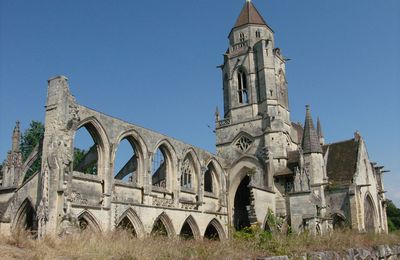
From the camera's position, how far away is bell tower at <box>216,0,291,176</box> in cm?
2648

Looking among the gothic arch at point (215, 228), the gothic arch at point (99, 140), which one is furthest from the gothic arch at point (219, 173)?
the gothic arch at point (99, 140)

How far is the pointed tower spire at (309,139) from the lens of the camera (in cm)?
2536

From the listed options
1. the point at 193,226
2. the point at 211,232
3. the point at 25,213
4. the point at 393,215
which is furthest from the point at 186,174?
the point at 393,215

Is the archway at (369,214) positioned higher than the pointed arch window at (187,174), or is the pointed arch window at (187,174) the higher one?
the pointed arch window at (187,174)

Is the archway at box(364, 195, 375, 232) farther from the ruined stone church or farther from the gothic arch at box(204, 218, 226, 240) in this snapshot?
the gothic arch at box(204, 218, 226, 240)

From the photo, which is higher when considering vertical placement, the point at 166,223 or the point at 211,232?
the point at 166,223

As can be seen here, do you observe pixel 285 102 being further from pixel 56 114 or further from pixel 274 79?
pixel 56 114

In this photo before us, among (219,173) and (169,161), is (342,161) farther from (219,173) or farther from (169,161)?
(169,161)

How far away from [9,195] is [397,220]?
40933 mm

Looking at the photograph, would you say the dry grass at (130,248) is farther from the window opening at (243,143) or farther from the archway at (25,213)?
the window opening at (243,143)

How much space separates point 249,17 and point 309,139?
9.73 meters

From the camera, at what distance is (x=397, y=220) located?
45812mm

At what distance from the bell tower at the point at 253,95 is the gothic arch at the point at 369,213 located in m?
6.36

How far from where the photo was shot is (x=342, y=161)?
27.7 metres
